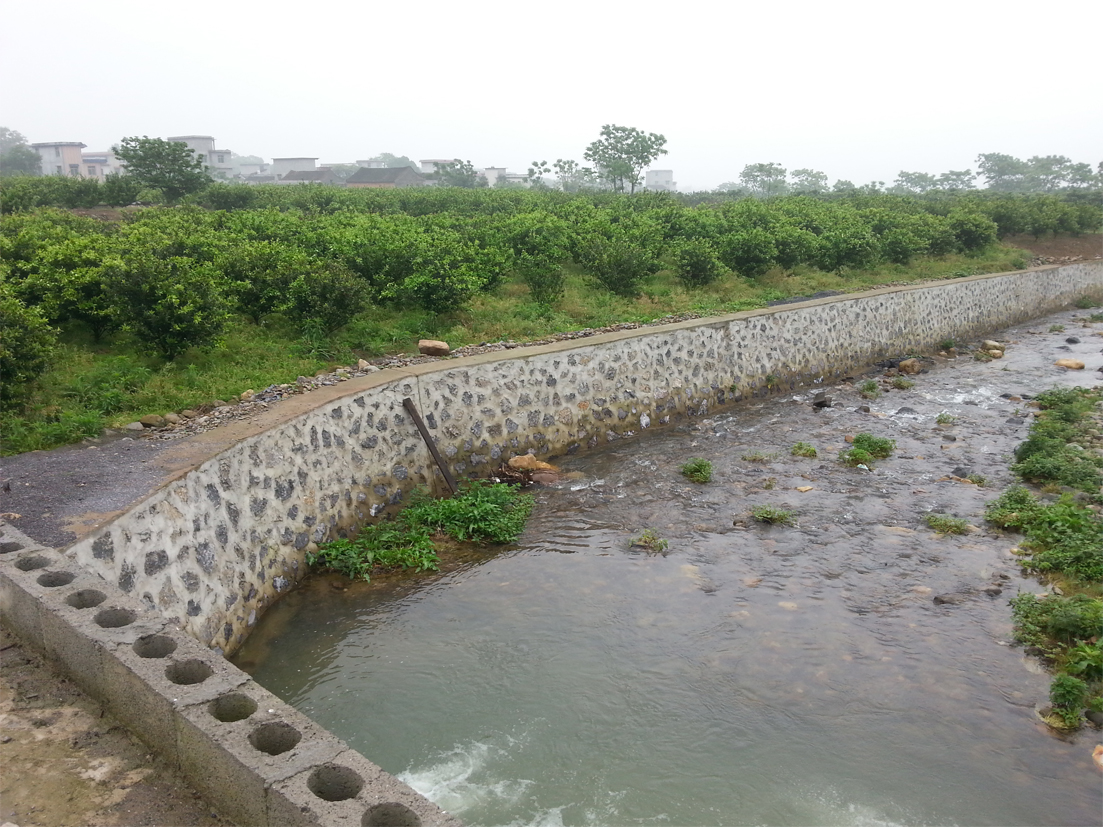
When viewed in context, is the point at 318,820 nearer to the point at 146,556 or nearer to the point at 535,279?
the point at 146,556

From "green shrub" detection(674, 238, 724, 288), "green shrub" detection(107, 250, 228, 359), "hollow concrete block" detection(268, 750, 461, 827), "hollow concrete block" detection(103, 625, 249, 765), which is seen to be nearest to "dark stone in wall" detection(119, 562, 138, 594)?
"hollow concrete block" detection(103, 625, 249, 765)

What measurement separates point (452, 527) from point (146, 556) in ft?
12.2

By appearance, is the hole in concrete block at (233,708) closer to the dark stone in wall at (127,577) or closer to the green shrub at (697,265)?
the dark stone in wall at (127,577)

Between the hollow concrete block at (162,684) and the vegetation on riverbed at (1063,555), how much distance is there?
19.5ft

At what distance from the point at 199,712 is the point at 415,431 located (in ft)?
21.9

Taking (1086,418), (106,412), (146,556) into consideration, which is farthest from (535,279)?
(146,556)

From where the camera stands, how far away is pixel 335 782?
3320mm

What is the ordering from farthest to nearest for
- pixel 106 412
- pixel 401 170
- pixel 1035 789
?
pixel 401 170
pixel 106 412
pixel 1035 789

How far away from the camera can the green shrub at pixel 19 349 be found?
830 cm

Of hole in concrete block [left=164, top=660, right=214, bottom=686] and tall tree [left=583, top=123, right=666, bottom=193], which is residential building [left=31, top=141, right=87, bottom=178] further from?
hole in concrete block [left=164, top=660, right=214, bottom=686]

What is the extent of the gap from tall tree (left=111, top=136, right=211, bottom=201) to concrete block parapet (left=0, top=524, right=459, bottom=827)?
28.8 meters

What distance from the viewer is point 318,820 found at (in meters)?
3.02

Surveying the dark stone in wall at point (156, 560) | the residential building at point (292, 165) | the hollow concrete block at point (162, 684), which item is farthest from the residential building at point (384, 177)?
the hollow concrete block at point (162, 684)

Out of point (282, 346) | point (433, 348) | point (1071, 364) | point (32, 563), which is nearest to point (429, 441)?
point (433, 348)
